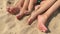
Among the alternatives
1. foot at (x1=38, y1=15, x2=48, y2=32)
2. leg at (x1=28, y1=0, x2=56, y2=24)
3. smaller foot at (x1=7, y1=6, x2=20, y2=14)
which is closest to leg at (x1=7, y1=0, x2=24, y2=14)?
smaller foot at (x1=7, y1=6, x2=20, y2=14)

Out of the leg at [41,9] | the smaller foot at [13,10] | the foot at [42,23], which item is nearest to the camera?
the foot at [42,23]

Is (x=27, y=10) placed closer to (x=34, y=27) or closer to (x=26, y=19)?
(x=26, y=19)

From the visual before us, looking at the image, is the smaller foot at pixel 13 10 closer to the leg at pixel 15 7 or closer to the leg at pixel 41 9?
the leg at pixel 15 7

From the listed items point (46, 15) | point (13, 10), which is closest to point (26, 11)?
point (13, 10)

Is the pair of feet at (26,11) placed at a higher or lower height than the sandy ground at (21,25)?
higher

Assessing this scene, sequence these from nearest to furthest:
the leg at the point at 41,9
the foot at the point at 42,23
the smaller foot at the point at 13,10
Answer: the foot at the point at 42,23 < the leg at the point at 41,9 < the smaller foot at the point at 13,10

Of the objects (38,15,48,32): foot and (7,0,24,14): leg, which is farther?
(7,0,24,14): leg

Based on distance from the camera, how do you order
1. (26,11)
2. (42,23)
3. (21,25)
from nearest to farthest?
1. (42,23)
2. (21,25)
3. (26,11)

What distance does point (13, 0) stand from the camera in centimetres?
281

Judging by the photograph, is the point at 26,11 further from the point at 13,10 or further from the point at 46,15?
the point at 46,15

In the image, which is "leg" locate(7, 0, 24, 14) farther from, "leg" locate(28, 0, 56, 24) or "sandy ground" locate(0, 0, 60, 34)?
"leg" locate(28, 0, 56, 24)

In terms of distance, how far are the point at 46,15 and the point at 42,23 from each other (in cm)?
15

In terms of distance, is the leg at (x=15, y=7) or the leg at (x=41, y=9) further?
the leg at (x=15, y=7)

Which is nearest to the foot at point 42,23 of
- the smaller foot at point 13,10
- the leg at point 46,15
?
the leg at point 46,15
